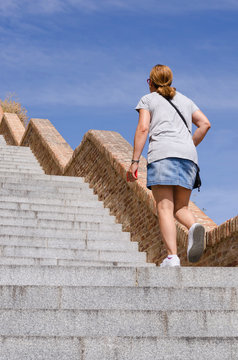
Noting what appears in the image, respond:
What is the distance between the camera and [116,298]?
3.46 meters

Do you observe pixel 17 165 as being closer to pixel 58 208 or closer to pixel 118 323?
pixel 58 208

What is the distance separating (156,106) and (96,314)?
2108 millimetres

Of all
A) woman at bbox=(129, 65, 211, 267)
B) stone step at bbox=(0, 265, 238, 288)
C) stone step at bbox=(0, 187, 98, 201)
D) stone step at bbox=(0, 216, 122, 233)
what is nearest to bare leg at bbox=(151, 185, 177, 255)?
woman at bbox=(129, 65, 211, 267)

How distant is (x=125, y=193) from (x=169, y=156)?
3.37m

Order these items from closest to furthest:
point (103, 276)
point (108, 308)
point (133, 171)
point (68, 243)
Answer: point (108, 308) → point (103, 276) → point (133, 171) → point (68, 243)

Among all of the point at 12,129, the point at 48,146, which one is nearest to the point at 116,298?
the point at 48,146

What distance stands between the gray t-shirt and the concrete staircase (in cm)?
98

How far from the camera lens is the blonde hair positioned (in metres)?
4.69

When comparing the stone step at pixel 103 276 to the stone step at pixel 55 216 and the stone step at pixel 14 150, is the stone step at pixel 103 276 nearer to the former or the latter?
the stone step at pixel 55 216

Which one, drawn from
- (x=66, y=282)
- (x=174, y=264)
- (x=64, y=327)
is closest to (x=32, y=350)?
(x=64, y=327)

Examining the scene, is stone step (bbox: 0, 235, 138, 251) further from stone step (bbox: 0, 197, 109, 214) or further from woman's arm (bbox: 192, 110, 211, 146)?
woman's arm (bbox: 192, 110, 211, 146)

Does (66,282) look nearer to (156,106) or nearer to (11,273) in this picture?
(11,273)

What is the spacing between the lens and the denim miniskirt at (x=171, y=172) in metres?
4.42

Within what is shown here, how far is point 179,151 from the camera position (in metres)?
4.46
